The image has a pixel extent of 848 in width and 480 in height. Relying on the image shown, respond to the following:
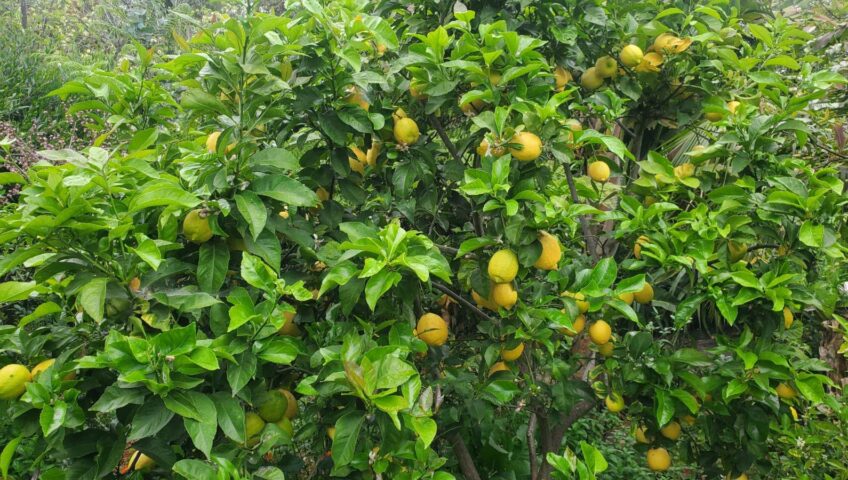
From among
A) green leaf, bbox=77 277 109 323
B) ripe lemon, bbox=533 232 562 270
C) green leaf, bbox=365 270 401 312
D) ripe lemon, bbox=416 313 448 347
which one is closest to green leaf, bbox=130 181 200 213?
green leaf, bbox=77 277 109 323

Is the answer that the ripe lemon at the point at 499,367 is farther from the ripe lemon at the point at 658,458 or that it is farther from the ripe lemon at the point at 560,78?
the ripe lemon at the point at 560,78

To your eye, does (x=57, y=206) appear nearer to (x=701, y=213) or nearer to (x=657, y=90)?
(x=701, y=213)

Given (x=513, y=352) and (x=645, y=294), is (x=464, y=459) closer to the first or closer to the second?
(x=513, y=352)

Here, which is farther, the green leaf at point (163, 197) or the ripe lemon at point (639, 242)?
the ripe lemon at point (639, 242)

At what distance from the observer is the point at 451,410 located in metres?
1.55

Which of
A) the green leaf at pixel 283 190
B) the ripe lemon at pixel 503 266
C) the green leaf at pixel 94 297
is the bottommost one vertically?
the ripe lemon at pixel 503 266

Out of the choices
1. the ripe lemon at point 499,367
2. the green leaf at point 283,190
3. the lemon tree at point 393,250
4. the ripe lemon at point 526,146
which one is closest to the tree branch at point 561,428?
the lemon tree at point 393,250

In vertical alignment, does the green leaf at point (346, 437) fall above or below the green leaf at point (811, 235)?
below

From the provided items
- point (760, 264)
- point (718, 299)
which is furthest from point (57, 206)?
point (760, 264)

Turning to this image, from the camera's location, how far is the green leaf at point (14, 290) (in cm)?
105

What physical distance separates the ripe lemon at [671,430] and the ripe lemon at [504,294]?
25.1 inches

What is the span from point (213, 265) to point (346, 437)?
408mm

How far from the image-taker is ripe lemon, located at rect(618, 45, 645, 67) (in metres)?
1.83

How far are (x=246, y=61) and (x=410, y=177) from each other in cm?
48
